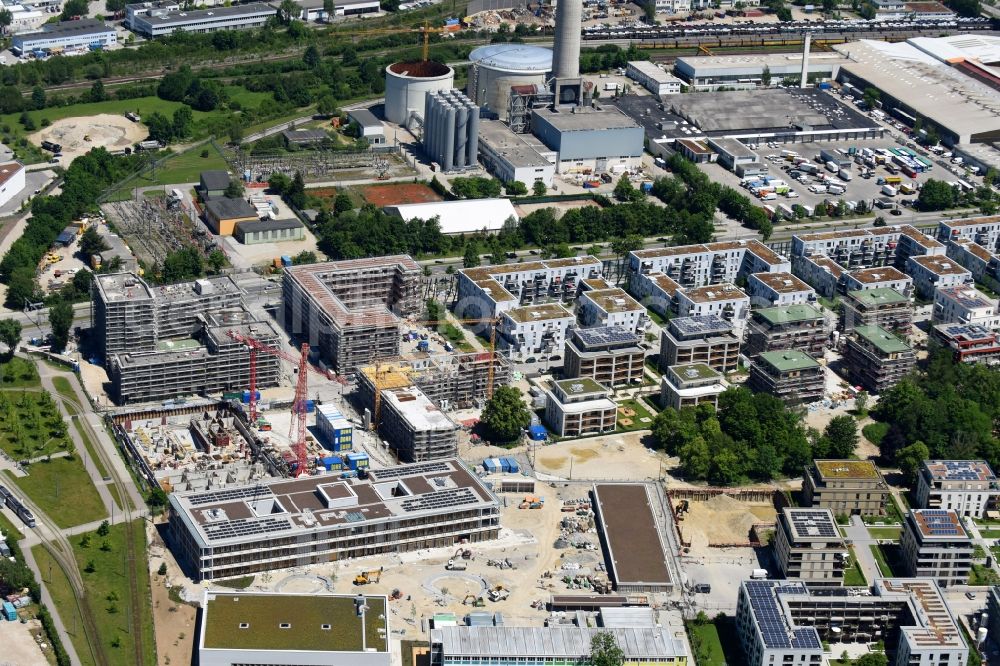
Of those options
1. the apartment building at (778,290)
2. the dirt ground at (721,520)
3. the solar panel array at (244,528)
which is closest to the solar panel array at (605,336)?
the apartment building at (778,290)

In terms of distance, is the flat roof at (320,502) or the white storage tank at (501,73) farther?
the white storage tank at (501,73)

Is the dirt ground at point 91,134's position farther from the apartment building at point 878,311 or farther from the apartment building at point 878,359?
the apartment building at point 878,359

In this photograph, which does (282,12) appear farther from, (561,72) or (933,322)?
(933,322)

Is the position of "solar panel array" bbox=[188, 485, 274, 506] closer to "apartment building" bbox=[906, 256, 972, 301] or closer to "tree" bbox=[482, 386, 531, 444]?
"tree" bbox=[482, 386, 531, 444]

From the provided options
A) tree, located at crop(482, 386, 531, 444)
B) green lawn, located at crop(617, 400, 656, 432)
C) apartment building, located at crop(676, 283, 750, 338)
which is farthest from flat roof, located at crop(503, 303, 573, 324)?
tree, located at crop(482, 386, 531, 444)

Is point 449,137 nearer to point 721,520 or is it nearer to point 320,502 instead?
point 721,520

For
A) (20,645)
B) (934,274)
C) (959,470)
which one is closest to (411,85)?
(934,274)
